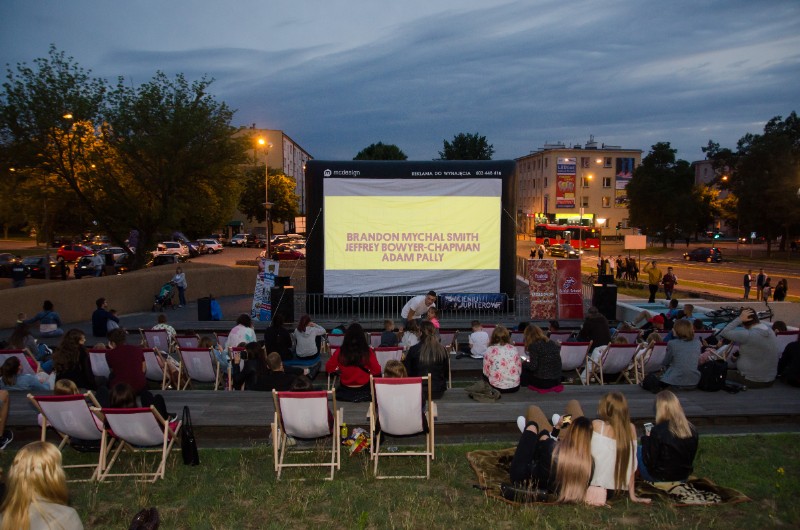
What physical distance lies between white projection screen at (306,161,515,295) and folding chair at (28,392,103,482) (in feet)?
35.7

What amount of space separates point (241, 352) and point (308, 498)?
445cm

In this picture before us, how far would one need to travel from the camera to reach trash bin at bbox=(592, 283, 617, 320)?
1634cm

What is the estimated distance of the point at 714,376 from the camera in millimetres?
8117

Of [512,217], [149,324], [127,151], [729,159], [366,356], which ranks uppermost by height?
[729,159]

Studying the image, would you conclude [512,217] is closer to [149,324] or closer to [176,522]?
[149,324]

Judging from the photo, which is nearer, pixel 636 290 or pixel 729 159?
pixel 636 290

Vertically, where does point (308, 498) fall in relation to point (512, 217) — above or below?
below

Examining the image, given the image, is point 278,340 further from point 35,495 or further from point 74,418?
point 35,495

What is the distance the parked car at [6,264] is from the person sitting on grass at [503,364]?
1204 inches

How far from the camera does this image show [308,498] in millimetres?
5418

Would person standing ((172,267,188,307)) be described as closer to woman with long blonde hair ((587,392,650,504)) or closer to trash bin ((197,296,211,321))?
trash bin ((197,296,211,321))

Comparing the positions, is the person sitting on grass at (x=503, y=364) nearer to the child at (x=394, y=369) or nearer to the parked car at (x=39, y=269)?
the child at (x=394, y=369)

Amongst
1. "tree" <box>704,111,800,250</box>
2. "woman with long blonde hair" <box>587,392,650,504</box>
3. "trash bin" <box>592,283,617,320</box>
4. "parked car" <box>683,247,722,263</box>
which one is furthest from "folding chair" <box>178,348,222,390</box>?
"tree" <box>704,111,800,250</box>

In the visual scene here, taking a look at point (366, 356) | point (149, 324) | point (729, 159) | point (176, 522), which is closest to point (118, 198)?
point (149, 324)
